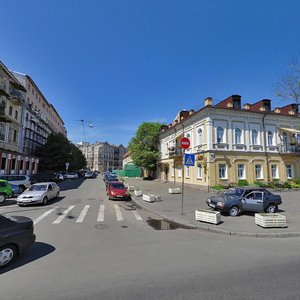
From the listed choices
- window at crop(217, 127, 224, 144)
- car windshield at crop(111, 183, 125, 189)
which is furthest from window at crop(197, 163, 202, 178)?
car windshield at crop(111, 183, 125, 189)

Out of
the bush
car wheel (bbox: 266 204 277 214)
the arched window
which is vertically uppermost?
the arched window

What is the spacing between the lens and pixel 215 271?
5051mm

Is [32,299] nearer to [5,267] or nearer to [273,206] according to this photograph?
[5,267]

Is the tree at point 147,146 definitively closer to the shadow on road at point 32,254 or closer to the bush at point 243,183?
the bush at point 243,183

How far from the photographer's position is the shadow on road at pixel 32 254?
5.31 metres

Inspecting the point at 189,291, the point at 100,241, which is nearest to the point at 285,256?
the point at 189,291

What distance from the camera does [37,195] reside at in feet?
49.0

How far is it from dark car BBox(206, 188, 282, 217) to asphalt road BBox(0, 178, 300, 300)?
3.70 metres

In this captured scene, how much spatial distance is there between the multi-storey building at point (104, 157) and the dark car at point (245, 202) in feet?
376

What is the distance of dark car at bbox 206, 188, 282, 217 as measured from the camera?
11594 millimetres

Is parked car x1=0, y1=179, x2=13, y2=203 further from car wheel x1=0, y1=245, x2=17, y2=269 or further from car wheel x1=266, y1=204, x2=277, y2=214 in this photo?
car wheel x1=266, y1=204, x2=277, y2=214

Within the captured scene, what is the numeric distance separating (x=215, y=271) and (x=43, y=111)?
59.6 metres

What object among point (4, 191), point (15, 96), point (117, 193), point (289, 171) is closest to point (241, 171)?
point (289, 171)

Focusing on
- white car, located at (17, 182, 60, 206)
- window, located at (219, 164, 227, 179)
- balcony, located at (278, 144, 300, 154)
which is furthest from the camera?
balcony, located at (278, 144, 300, 154)
